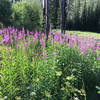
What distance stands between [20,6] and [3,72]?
1490cm

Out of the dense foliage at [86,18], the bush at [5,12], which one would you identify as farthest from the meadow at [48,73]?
the dense foliage at [86,18]

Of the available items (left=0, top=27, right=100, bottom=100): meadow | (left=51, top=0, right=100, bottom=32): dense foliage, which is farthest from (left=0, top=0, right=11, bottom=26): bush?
(left=51, top=0, right=100, bottom=32): dense foliage

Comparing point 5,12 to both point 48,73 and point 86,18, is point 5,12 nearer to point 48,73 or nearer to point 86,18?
point 48,73

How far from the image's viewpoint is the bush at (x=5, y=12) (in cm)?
1381

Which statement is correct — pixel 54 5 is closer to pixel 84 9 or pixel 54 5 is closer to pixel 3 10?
pixel 84 9

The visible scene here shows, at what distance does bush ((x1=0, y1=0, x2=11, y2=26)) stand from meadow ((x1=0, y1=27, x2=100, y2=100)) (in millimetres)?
11753

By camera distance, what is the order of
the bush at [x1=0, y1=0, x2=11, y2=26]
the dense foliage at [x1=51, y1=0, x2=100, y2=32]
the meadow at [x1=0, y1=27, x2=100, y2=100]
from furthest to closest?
the dense foliage at [x1=51, y1=0, x2=100, y2=32] → the bush at [x1=0, y1=0, x2=11, y2=26] → the meadow at [x1=0, y1=27, x2=100, y2=100]

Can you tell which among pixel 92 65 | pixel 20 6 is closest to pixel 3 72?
pixel 92 65

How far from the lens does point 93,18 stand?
122 feet

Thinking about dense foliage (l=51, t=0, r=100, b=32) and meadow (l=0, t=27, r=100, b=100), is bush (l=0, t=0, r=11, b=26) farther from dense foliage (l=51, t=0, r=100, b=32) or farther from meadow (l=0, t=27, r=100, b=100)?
dense foliage (l=51, t=0, r=100, b=32)

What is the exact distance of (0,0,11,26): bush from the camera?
1381 centimetres

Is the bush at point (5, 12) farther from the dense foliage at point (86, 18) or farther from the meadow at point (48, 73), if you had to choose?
the dense foliage at point (86, 18)

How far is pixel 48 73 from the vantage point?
8.40ft

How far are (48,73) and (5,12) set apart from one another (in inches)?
518
